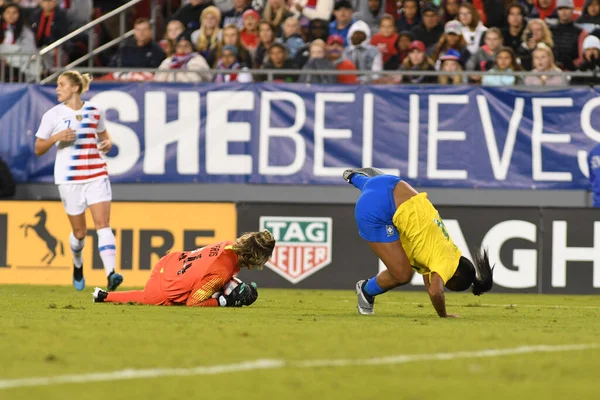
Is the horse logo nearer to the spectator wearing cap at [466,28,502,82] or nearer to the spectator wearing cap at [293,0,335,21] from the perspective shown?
the spectator wearing cap at [293,0,335,21]

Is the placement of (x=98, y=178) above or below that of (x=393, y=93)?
below

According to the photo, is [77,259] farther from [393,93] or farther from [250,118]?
[393,93]

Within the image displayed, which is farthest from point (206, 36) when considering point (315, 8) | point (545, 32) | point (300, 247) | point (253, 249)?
point (253, 249)

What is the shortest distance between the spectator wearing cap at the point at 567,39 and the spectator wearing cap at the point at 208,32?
201 inches

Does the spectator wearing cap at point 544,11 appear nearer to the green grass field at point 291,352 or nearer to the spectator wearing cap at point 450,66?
the spectator wearing cap at point 450,66

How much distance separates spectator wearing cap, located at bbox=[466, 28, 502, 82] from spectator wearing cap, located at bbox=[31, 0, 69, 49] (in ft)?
21.9

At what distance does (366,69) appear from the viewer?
18.6m

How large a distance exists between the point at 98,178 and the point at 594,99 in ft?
23.5

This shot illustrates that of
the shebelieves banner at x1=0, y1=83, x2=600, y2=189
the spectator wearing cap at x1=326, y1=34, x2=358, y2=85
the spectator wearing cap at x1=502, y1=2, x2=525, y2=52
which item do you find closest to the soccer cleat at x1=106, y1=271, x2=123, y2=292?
the shebelieves banner at x1=0, y1=83, x2=600, y2=189

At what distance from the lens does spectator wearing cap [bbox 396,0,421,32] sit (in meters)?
19.7

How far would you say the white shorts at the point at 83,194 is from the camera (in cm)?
1372

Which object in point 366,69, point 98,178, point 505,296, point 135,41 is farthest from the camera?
point 135,41

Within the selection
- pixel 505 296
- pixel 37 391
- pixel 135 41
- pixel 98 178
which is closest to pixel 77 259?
pixel 98 178

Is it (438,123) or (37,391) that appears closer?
(37,391)
